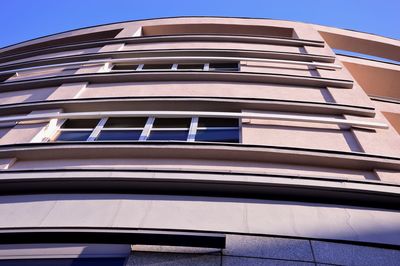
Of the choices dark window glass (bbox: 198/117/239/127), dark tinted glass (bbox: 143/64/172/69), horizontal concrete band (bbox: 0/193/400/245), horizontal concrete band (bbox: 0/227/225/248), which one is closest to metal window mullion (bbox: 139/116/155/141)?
dark window glass (bbox: 198/117/239/127)

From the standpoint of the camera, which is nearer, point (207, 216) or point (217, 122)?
point (207, 216)

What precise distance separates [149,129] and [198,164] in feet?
7.13

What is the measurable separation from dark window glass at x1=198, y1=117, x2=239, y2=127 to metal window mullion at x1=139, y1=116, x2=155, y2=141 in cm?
130

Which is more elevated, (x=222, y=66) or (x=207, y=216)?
(x=222, y=66)

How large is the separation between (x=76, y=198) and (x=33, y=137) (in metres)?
3.32

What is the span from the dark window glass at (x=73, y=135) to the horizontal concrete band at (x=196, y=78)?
Answer: 2842mm

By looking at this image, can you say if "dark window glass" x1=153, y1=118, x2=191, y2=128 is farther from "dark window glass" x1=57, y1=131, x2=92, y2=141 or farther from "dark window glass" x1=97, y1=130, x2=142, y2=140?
"dark window glass" x1=57, y1=131, x2=92, y2=141

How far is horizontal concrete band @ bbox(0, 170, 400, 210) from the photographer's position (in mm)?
6242

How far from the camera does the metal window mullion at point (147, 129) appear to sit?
9183 mm

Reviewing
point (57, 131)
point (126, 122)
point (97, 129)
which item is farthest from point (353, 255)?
point (57, 131)

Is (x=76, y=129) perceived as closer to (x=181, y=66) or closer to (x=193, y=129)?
(x=193, y=129)

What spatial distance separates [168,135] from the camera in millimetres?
9430

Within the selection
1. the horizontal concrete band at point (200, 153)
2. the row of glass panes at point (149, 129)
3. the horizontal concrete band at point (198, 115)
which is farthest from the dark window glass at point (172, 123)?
the horizontal concrete band at point (200, 153)

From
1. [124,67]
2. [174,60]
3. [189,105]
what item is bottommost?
[189,105]
